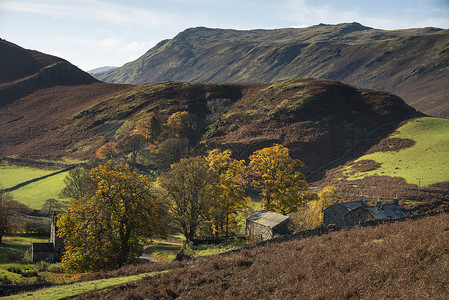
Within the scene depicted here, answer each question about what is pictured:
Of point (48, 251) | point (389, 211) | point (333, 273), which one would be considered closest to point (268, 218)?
point (389, 211)

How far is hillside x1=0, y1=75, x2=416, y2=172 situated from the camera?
90.6 metres

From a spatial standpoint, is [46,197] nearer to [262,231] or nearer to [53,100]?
[262,231]

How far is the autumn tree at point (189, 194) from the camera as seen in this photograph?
37062 millimetres

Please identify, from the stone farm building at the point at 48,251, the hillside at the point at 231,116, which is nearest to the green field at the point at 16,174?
the hillside at the point at 231,116

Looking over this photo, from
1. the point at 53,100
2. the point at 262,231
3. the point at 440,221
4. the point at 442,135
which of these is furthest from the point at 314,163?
the point at 53,100

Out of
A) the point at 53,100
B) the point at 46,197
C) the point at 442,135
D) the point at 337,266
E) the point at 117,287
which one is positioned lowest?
the point at 46,197

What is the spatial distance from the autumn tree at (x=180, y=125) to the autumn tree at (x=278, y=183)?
47868mm

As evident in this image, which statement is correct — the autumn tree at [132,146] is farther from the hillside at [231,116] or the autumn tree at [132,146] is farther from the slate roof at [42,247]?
the slate roof at [42,247]

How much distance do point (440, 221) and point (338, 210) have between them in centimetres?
2944

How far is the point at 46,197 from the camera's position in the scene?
204ft

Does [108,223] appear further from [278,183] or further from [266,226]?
[278,183]

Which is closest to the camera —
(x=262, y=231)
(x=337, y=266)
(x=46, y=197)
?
(x=337, y=266)

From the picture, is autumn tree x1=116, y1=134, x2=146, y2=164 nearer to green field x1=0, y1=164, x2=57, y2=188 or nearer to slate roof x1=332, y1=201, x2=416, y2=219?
green field x1=0, y1=164, x2=57, y2=188

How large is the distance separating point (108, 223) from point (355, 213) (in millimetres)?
31496
